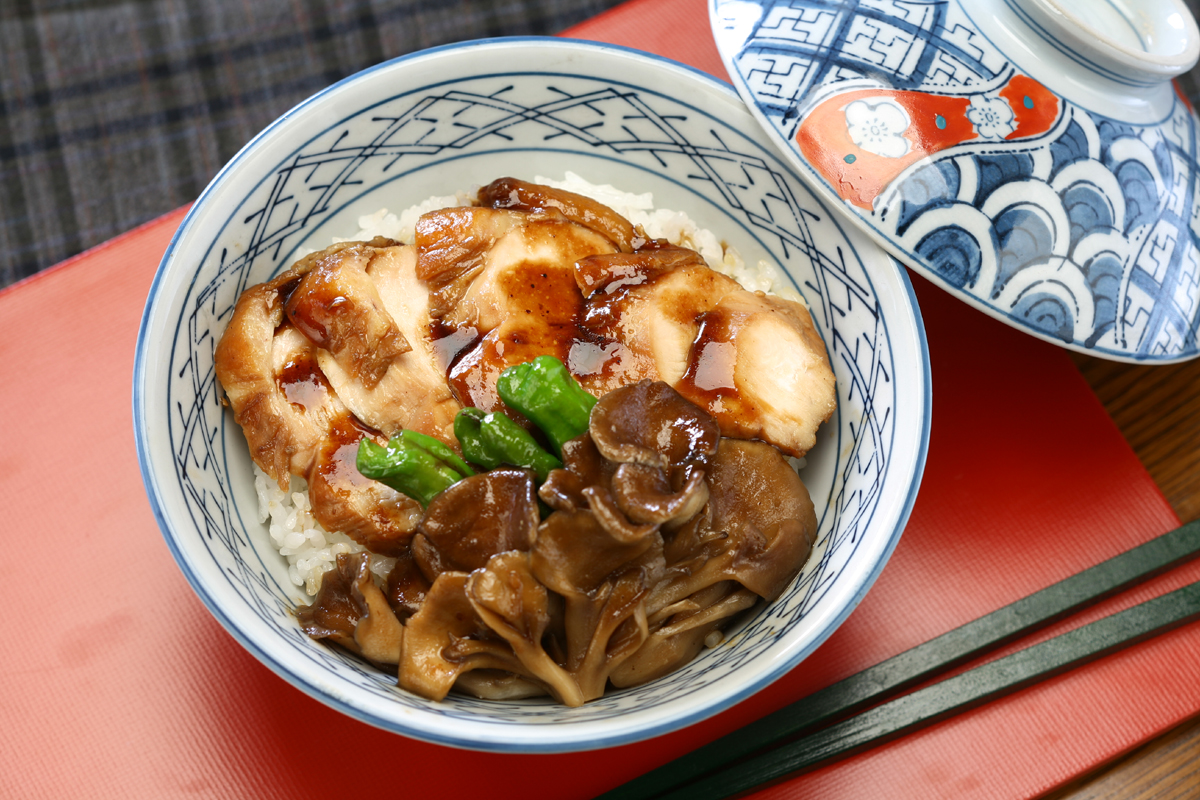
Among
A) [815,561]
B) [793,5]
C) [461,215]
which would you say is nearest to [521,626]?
[815,561]

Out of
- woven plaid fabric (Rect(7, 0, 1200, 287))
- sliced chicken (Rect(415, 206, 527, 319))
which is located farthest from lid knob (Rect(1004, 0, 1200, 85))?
woven plaid fabric (Rect(7, 0, 1200, 287))

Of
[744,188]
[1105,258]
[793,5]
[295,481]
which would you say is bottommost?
[295,481]

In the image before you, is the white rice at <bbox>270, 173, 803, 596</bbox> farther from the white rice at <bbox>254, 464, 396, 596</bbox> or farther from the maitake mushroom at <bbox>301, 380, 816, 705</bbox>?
the maitake mushroom at <bbox>301, 380, 816, 705</bbox>

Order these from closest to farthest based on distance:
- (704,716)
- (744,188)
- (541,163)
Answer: (704,716)
(744,188)
(541,163)

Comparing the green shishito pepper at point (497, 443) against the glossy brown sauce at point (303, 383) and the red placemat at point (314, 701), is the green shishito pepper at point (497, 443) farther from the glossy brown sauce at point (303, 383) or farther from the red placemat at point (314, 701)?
the red placemat at point (314, 701)

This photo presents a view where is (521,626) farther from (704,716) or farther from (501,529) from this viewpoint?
(704,716)

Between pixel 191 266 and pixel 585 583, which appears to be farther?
pixel 191 266
